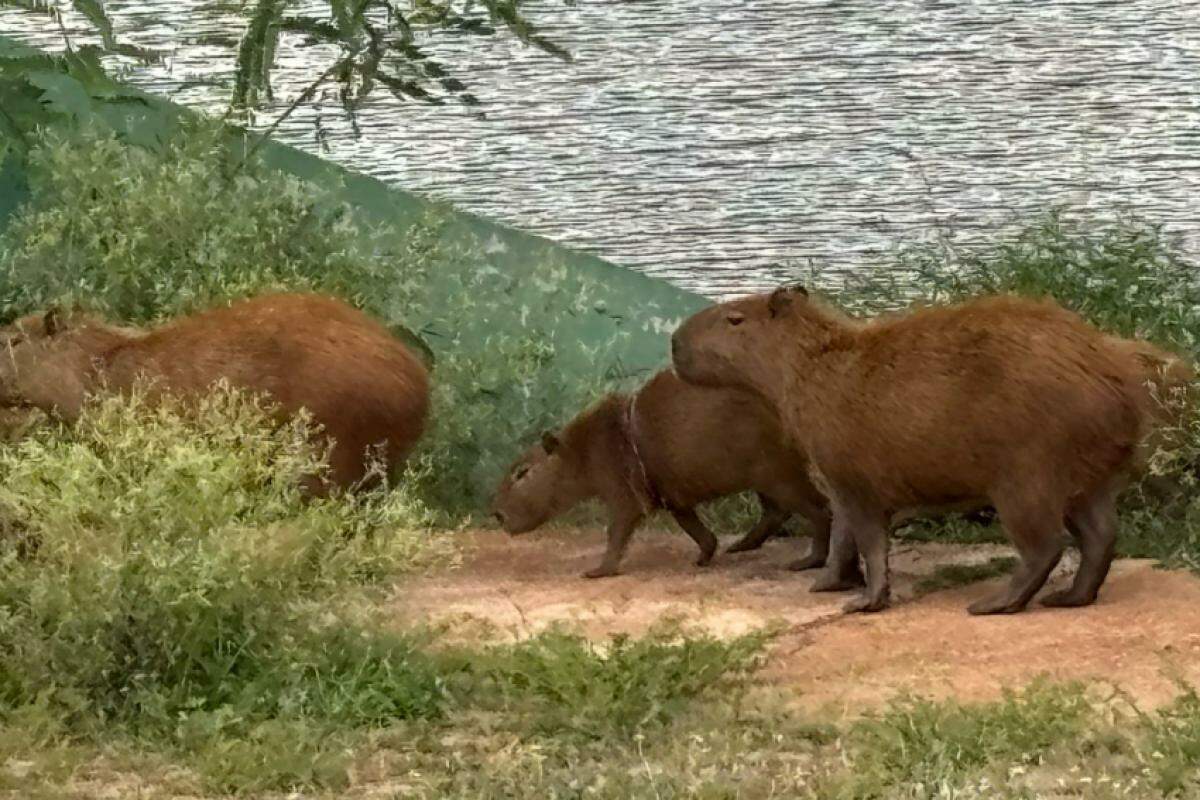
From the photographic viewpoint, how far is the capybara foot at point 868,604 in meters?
5.62

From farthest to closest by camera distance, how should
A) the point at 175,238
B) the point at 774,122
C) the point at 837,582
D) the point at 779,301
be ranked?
1. the point at 774,122
2. the point at 175,238
3. the point at 779,301
4. the point at 837,582

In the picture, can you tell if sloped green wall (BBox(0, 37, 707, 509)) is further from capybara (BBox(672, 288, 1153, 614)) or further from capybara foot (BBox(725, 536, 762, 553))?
capybara (BBox(672, 288, 1153, 614))

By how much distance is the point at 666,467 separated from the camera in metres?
6.81

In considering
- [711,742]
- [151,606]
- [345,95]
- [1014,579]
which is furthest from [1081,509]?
[345,95]

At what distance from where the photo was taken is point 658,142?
29.3 feet

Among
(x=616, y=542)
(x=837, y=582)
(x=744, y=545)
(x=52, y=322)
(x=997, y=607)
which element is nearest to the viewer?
(x=997, y=607)

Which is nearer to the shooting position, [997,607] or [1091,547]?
[997,607]

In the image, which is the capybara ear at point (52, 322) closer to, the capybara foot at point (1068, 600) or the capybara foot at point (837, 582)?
the capybara foot at point (837, 582)

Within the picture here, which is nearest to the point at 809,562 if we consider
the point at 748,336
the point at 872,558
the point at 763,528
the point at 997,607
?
the point at 763,528

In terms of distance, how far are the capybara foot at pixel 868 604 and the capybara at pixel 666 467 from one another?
40.5 inches

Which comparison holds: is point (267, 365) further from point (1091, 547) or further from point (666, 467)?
point (1091, 547)

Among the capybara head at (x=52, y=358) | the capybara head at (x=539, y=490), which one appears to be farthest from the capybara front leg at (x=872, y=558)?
the capybara head at (x=52, y=358)

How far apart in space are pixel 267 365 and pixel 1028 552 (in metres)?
2.97

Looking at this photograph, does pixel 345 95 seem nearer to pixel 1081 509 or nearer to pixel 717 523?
pixel 717 523
